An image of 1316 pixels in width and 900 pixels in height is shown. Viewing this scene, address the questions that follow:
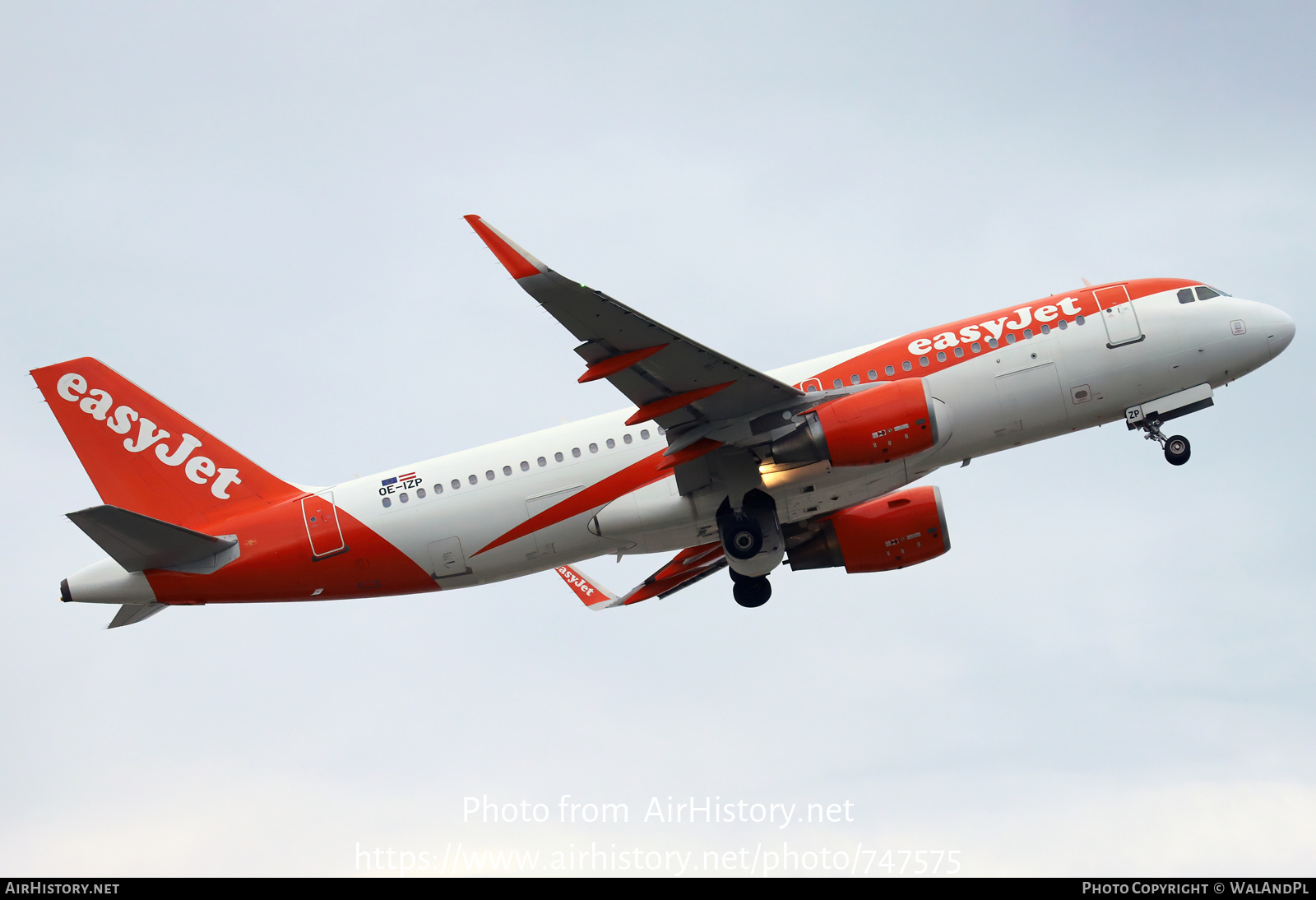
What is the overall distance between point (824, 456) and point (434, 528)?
10.1m

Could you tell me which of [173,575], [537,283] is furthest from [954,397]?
[173,575]

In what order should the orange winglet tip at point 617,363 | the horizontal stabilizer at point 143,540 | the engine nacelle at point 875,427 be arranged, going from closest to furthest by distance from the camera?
1. the orange winglet tip at point 617,363
2. the engine nacelle at point 875,427
3. the horizontal stabilizer at point 143,540

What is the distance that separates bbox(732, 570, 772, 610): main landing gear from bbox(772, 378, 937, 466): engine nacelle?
23.3 ft

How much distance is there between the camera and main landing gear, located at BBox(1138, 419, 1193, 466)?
29.1 meters

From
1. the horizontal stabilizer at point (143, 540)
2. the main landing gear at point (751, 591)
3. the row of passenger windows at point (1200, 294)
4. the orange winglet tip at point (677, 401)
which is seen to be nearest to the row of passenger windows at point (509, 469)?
the orange winglet tip at point (677, 401)

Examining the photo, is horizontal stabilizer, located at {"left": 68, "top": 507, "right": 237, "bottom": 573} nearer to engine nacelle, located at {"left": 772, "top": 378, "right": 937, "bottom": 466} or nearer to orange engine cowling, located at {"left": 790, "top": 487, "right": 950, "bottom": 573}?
engine nacelle, located at {"left": 772, "top": 378, "right": 937, "bottom": 466}

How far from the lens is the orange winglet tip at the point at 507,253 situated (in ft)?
71.6

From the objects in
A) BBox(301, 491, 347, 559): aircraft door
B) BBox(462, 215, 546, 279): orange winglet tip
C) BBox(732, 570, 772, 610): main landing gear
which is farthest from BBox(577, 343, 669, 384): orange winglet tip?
BBox(732, 570, 772, 610): main landing gear

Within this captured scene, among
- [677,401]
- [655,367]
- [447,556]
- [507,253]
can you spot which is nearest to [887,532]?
[677,401]

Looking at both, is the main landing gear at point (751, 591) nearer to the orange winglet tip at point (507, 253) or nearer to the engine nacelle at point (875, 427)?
the engine nacelle at point (875, 427)

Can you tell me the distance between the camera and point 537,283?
23.2 meters

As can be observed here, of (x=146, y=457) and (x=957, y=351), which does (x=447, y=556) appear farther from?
(x=957, y=351)

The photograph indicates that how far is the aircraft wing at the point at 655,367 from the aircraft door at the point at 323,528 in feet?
28.2

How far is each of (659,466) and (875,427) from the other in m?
5.67
